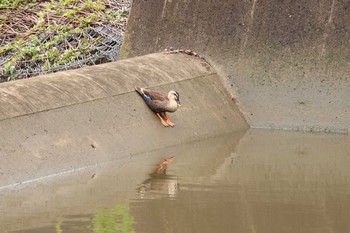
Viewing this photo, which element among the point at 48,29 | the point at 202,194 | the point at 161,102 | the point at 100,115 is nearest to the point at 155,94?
the point at 161,102

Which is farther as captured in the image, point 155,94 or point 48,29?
point 48,29

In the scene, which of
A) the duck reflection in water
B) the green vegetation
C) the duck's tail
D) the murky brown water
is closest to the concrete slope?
the duck's tail

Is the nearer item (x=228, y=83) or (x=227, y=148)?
(x=227, y=148)

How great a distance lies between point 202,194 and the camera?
823 cm

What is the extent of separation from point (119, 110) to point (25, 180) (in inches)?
73.3

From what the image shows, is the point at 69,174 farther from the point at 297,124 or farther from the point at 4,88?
the point at 297,124

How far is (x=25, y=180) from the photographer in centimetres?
866

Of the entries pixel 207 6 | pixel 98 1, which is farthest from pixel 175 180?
pixel 98 1

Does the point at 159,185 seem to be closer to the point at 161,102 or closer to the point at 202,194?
the point at 202,194

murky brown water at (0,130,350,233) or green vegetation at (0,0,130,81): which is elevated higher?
green vegetation at (0,0,130,81)

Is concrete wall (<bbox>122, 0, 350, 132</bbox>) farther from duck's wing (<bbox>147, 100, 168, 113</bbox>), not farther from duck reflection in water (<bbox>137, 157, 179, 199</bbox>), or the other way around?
duck reflection in water (<bbox>137, 157, 179, 199</bbox>)

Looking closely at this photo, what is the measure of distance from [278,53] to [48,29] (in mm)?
3844

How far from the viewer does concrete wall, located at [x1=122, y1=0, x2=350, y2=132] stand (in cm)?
1138

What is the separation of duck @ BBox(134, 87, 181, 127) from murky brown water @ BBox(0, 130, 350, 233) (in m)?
0.39
